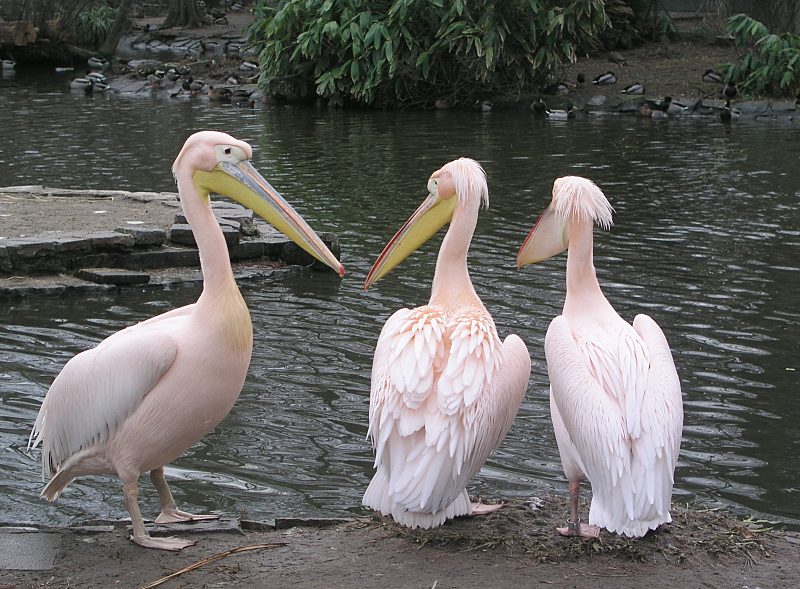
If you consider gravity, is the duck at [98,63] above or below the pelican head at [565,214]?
above

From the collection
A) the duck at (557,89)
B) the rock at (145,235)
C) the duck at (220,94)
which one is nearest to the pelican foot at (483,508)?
the rock at (145,235)

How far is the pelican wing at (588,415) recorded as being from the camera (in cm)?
310

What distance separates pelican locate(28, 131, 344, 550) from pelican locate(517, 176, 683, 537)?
0.81 metres

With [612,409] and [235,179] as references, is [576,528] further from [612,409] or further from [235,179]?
[235,179]

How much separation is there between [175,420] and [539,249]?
1.50m

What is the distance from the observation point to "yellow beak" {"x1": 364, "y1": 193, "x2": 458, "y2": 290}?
4.08 meters

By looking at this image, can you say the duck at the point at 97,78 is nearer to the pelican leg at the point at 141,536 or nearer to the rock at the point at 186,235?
the rock at the point at 186,235

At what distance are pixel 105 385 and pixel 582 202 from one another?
67.7 inches

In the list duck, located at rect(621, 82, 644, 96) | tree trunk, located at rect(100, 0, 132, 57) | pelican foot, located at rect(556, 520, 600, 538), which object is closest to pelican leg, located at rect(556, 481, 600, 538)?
pelican foot, located at rect(556, 520, 600, 538)

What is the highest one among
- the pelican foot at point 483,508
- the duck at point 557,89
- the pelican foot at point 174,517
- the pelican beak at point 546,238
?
the duck at point 557,89

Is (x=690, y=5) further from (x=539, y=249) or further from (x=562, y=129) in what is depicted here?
(x=539, y=249)

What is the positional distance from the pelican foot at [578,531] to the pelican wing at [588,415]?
177 mm

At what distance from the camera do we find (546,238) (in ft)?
13.1

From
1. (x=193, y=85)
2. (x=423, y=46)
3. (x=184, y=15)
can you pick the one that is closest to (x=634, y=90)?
(x=423, y=46)
